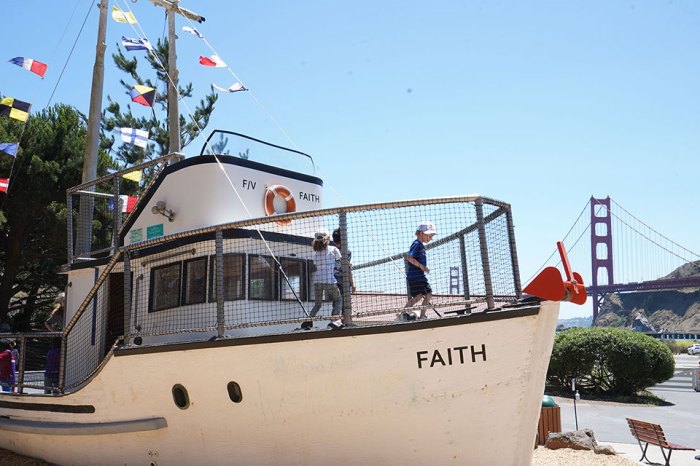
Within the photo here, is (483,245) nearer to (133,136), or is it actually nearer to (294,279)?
(294,279)

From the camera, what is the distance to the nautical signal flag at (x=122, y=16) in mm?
13234

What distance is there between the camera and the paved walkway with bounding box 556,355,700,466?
11.8 meters

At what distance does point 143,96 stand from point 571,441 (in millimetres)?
9892

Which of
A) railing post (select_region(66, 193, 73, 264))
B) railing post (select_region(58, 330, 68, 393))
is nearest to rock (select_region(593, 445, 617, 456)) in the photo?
railing post (select_region(58, 330, 68, 393))

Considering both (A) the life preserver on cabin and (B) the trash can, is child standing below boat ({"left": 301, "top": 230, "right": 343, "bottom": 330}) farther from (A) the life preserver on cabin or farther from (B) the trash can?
(B) the trash can

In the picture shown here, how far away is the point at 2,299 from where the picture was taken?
844 inches

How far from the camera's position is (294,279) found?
7965 millimetres

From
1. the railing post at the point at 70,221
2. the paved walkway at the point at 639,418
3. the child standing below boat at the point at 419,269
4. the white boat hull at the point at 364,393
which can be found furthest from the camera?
the paved walkway at the point at 639,418

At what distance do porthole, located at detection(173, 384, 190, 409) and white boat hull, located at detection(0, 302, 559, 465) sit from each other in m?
0.06

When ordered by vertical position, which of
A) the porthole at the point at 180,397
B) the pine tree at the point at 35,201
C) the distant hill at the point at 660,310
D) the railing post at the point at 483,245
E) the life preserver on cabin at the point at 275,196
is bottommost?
the distant hill at the point at 660,310

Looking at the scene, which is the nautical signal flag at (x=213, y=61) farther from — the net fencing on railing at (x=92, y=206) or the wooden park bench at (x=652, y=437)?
the wooden park bench at (x=652, y=437)

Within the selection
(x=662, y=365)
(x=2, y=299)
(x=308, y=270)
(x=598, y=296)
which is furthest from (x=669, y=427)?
(x=598, y=296)

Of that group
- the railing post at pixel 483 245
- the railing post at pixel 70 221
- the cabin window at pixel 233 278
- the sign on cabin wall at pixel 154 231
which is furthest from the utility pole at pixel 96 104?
the railing post at pixel 483 245

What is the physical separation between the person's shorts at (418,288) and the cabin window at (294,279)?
179cm
